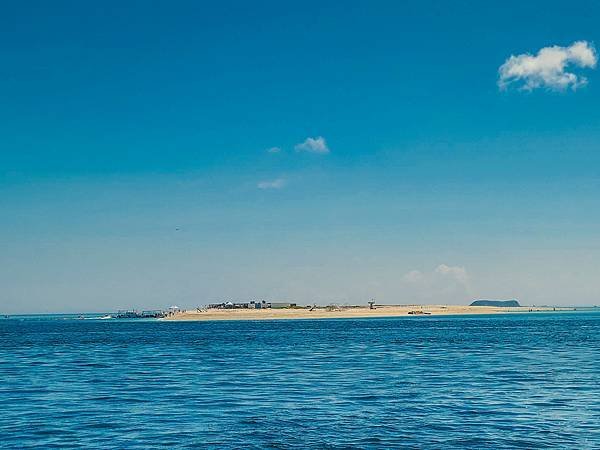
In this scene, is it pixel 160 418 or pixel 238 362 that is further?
pixel 238 362

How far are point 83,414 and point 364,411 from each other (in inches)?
646

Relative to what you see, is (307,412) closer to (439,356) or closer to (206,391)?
(206,391)

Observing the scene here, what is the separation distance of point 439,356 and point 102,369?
124 ft

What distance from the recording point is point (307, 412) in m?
36.3

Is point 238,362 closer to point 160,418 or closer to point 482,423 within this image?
point 160,418

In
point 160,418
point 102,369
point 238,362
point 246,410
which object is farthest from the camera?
point 238,362

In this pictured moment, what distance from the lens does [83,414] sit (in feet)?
121

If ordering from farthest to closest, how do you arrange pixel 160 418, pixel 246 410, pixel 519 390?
pixel 519 390 → pixel 246 410 → pixel 160 418

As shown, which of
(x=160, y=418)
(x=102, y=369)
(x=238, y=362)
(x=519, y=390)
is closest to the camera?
(x=160, y=418)

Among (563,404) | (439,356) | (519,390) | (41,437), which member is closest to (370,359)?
(439,356)

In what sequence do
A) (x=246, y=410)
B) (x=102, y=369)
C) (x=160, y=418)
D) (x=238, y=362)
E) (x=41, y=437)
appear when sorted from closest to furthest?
(x=41, y=437), (x=160, y=418), (x=246, y=410), (x=102, y=369), (x=238, y=362)

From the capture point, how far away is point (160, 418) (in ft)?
115

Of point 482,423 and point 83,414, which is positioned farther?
point 83,414

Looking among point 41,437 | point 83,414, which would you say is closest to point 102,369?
point 83,414
